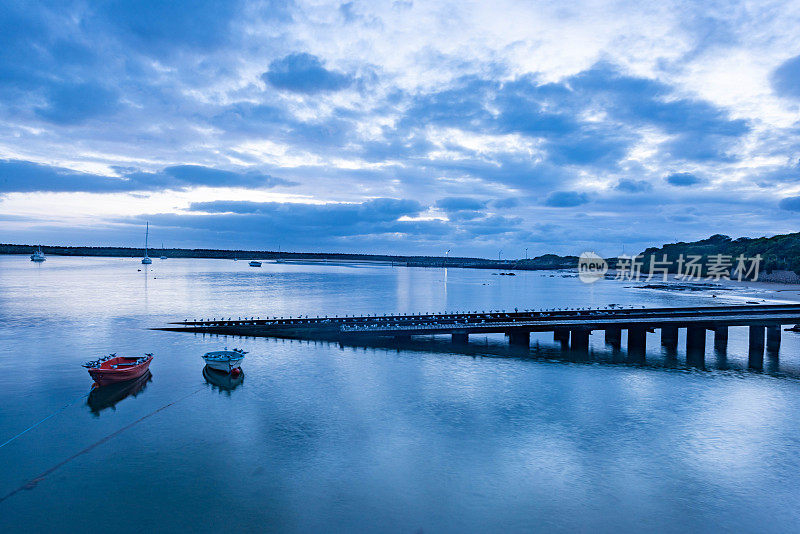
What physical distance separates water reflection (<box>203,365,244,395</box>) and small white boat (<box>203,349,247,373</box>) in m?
0.44

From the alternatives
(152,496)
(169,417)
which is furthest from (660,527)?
(169,417)

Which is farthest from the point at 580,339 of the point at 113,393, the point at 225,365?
the point at 113,393

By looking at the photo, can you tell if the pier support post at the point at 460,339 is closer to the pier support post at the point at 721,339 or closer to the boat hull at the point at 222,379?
the boat hull at the point at 222,379

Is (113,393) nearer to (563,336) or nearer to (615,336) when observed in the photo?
(563,336)

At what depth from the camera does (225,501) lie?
1678 centimetres

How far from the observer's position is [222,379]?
105 ft

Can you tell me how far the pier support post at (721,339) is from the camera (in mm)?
43844

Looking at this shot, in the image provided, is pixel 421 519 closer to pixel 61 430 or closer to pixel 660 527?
pixel 660 527

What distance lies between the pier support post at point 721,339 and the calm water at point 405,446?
15.3 ft

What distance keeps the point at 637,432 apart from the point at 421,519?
13.6 m

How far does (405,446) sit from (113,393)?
1925 cm

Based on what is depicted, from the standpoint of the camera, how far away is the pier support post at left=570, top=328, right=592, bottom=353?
41.8 m

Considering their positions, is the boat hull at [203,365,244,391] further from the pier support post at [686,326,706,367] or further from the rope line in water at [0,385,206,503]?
the pier support post at [686,326,706,367]

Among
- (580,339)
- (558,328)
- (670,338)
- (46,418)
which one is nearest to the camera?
(46,418)
